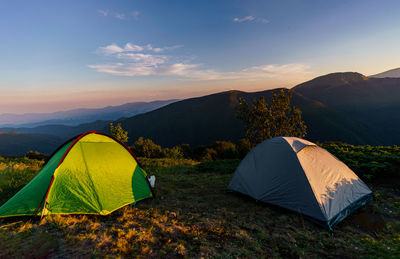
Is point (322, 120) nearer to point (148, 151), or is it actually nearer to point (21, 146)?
point (148, 151)

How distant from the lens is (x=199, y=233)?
17.3 feet

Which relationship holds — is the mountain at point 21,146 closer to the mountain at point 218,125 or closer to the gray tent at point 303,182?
the mountain at point 218,125

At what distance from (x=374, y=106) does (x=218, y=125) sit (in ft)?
436

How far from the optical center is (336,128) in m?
110

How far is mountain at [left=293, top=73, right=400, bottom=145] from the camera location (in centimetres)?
11289

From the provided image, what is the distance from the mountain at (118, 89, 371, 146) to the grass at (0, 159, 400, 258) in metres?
88.4

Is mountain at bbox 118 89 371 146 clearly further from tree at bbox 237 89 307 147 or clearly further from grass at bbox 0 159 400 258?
grass at bbox 0 159 400 258

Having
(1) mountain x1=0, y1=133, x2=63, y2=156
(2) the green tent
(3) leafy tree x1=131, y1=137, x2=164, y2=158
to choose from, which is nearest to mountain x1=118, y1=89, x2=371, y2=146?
(3) leafy tree x1=131, y1=137, x2=164, y2=158

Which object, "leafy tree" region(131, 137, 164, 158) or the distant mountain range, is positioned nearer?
"leafy tree" region(131, 137, 164, 158)

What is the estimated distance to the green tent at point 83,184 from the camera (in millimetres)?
5602

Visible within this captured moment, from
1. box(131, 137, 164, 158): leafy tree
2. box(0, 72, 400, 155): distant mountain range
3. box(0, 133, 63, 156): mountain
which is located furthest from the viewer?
box(0, 133, 63, 156): mountain

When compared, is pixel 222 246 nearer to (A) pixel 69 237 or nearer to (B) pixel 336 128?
(A) pixel 69 237

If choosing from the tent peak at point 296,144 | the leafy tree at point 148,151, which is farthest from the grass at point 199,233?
the leafy tree at point 148,151

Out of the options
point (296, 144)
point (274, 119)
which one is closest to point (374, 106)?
point (274, 119)
